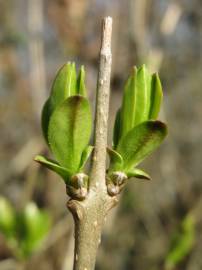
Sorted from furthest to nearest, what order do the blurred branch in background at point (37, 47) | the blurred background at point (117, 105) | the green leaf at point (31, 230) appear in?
the blurred background at point (117, 105) < the blurred branch in background at point (37, 47) < the green leaf at point (31, 230)

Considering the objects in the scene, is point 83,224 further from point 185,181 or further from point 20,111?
point 20,111

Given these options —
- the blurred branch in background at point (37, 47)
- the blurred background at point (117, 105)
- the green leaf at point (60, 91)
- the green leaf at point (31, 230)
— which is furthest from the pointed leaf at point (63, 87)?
the blurred branch in background at point (37, 47)

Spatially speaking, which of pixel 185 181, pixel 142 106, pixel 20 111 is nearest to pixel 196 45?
pixel 185 181

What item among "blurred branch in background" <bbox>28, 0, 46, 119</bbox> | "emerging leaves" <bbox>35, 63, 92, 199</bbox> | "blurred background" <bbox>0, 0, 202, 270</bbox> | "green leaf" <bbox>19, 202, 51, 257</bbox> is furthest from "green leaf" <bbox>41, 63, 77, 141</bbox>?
"blurred branch in background" <bbox>28, 0, 46, 119</bbox>

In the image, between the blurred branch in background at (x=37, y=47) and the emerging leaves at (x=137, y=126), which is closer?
the emerging leaves at (x=137, y=126)

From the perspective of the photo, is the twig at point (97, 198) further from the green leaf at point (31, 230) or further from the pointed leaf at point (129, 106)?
the green leaf at point (31, 230)

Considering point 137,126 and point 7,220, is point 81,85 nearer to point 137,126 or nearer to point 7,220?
point 137,126
